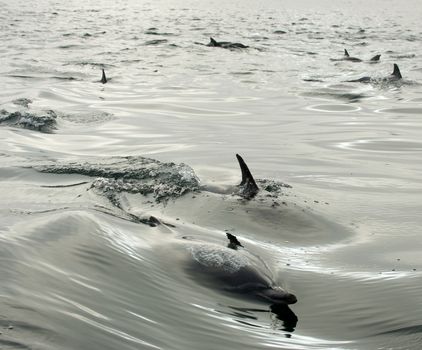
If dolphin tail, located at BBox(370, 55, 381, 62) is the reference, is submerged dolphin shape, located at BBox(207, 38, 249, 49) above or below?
below

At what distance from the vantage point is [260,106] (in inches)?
434

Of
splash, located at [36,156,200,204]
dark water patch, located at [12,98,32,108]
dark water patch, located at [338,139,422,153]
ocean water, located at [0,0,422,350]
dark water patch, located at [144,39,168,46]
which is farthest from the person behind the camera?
dark water patch, located at [144,39,168,46]

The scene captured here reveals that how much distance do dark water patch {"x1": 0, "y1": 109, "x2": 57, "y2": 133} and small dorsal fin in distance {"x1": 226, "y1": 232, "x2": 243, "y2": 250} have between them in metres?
4.84

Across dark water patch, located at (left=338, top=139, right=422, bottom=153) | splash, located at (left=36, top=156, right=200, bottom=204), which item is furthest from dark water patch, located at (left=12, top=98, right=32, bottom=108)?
dark water patch, located at (left=338, top=139, right=422, bottom=153)

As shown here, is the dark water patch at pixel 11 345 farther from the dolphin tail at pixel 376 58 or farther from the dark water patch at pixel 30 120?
the dolphin tail at pixel 376 58

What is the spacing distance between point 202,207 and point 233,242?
2.96 feet

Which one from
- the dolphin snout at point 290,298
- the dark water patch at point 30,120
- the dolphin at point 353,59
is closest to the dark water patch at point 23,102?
the dark water patch at point 30,120

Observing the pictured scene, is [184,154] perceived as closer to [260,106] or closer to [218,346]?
[260,106]

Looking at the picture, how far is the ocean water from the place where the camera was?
2988 mm

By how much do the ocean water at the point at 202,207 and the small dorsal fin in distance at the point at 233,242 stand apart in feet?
0.21

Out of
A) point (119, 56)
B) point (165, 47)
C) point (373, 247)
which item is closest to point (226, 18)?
point (165, 47)

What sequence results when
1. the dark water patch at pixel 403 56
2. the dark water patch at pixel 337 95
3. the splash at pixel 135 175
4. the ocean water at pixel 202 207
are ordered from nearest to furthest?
the ocean water at pixel 202 207
the splash at pixel 135 175
the dark water patch at pixel 337 95
the dark water patch at pixel 403 56

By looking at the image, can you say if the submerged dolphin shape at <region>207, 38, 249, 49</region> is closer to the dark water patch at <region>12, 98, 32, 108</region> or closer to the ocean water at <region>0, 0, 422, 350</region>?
the ocean water at <region>0, 0, 422, 350</region>

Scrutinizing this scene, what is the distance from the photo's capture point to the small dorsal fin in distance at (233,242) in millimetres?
4248
